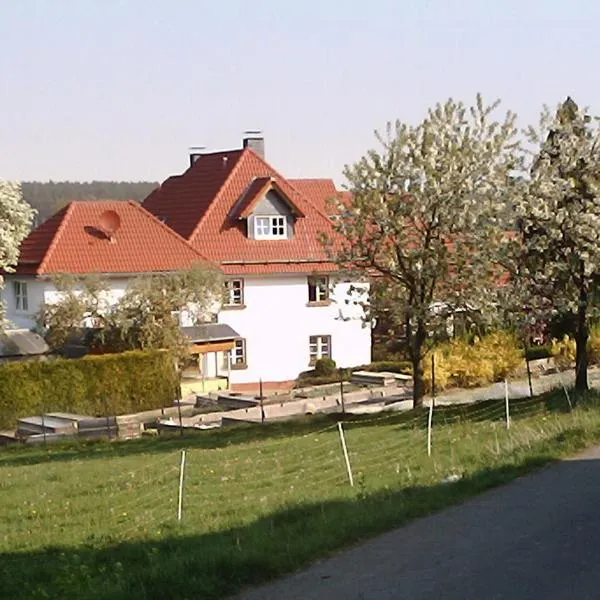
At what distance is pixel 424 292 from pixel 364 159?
3.32 metres

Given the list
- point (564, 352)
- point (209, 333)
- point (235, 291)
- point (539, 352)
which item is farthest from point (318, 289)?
point (564, 352)

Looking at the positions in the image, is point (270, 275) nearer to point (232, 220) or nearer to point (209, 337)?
point (232, 220)

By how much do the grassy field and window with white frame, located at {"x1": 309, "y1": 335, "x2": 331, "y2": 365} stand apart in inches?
984

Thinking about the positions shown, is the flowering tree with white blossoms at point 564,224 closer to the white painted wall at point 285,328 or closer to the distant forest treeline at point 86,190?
the white painted wall at point 285,328

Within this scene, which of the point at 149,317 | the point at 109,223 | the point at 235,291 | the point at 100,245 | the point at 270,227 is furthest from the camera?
the point at 270,227

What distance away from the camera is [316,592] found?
978cm

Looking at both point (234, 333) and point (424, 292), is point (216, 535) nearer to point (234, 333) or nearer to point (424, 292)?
point (424, 292)

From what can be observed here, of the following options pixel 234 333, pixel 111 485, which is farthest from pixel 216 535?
pixel 234 333

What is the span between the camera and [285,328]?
2014 inches

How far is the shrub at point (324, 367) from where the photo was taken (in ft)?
166

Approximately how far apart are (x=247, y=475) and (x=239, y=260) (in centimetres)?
3231

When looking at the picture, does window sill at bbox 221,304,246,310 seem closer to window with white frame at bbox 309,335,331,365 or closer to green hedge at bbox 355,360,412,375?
window with white frame at bbox 309,335,331,365

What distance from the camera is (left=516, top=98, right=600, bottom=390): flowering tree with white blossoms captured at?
25078 mm

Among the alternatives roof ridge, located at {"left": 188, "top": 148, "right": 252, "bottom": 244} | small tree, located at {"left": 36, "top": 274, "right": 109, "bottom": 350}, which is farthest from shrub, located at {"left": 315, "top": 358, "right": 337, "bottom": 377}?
small tree, located at {"left": 36, "top": 274, "right": 109, "bottom": 350}
